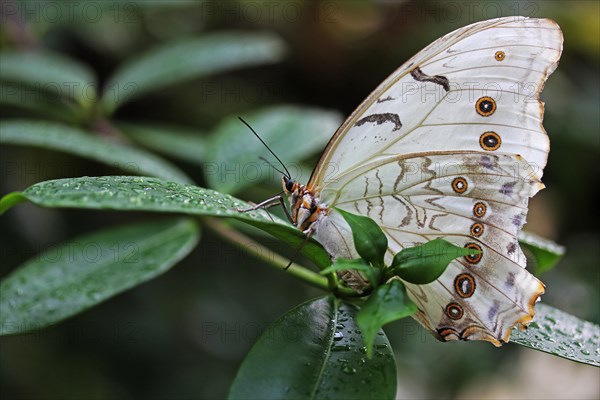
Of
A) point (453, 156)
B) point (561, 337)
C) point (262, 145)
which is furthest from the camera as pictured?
point (262, 145)

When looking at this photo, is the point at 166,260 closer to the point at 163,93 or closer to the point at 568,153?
the point at 163,93

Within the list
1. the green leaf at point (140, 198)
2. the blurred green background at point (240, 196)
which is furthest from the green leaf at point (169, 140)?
the green leaf at point (140, 198)

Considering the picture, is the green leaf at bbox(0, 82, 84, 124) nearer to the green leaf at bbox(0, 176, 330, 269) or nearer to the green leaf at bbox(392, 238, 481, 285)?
the green leaf at bbox(0, 176, 330, 269)

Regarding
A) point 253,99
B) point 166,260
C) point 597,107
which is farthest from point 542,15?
point 166,260

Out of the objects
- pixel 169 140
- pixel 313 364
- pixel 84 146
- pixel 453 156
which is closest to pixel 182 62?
pixel 169 140

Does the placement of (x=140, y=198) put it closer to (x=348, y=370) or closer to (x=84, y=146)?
(x=348, y=370)

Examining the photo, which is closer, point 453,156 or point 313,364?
point 313,364

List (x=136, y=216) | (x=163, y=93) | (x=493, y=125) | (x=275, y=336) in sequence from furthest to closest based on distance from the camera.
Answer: (x=163, y=93), (x=136, y=216), (x=493, y=125), (x=275, y=336)

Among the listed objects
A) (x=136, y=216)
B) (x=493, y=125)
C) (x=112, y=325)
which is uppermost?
(x=493, y=125)
